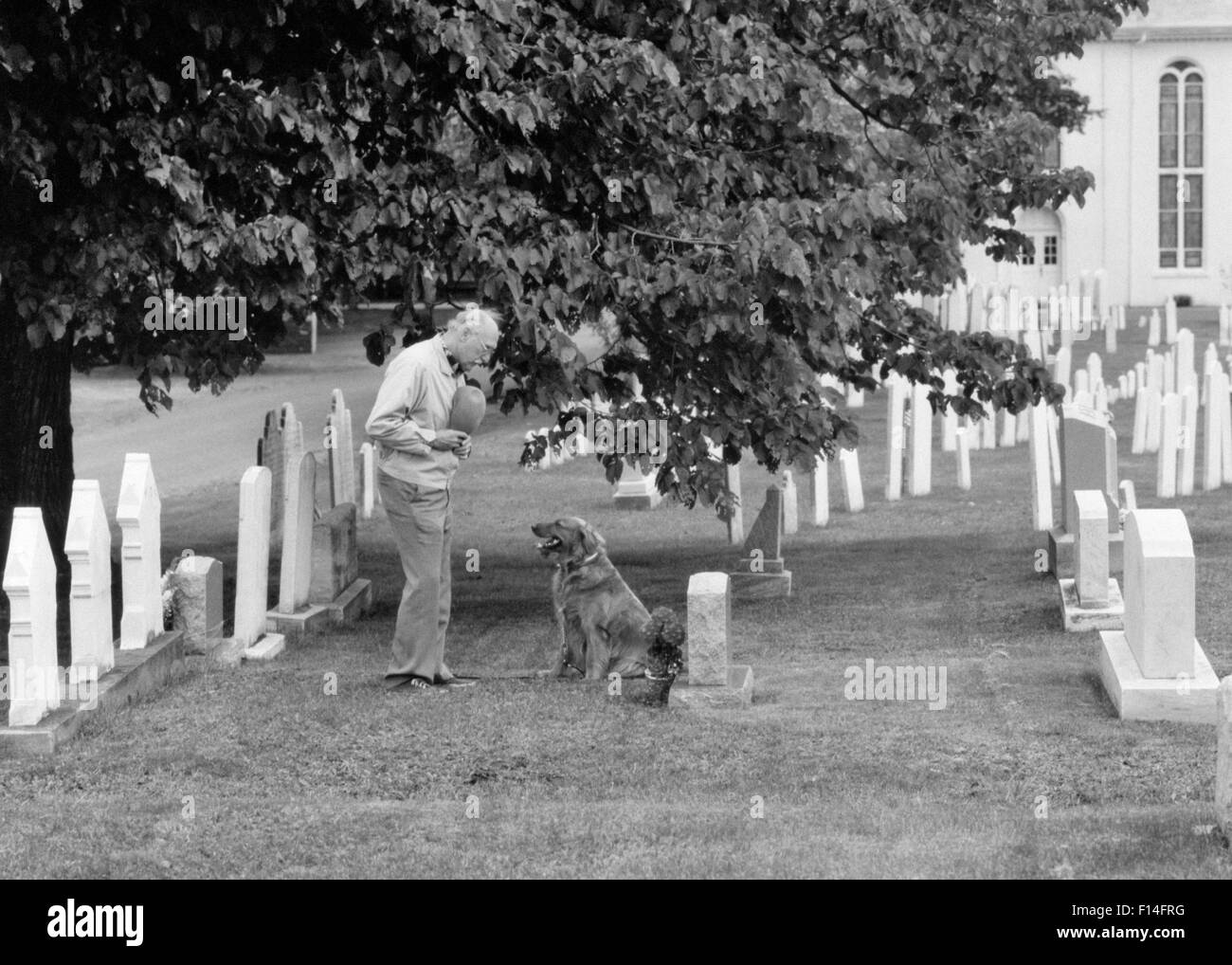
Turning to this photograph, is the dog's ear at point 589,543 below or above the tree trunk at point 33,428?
below

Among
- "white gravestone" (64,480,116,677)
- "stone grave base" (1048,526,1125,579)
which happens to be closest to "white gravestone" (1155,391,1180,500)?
"stone grave base" (1048,526,1125,579)

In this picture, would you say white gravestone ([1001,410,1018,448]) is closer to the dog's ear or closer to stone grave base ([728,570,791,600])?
stone grave base ([728,570,791,600])

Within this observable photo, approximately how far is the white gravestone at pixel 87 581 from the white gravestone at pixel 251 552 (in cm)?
170

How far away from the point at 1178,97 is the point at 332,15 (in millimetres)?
54330

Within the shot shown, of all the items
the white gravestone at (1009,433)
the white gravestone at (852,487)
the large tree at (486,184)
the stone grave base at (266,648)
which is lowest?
the stone grave base at (266,648)

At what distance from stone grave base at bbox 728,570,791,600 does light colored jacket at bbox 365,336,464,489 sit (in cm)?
493

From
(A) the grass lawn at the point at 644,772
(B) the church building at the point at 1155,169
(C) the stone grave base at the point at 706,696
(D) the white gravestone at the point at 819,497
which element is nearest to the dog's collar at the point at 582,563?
(A) the grass lawn at the point at 644,772

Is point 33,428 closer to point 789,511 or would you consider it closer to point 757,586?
point 757,586

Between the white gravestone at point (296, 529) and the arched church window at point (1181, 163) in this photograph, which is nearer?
the white gravestone at point (296, 529)

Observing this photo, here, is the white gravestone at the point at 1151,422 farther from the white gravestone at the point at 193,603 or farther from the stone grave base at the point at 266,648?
the white gravestone at the point at 193,603

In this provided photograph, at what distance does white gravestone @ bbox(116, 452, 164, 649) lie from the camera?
34.3 ft

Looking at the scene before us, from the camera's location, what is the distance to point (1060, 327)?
41438 mm

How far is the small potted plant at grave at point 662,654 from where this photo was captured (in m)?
9.73

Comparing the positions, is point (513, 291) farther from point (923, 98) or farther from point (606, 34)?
point (923, 98)
